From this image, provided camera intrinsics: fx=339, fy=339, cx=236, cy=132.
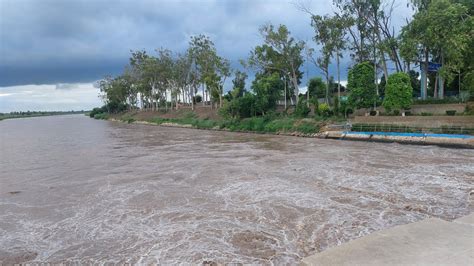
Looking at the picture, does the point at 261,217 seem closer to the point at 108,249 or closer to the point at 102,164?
the point at 108,249

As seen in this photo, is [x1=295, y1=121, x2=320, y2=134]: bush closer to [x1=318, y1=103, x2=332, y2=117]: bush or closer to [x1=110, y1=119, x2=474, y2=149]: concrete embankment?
[x1=110, y1=119, x2=474, y2=149]: concrete embankment

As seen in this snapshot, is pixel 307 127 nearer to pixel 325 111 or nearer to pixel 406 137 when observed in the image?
pixel 325 111

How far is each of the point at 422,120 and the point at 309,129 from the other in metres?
8.92

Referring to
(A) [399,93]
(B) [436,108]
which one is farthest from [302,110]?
(B) [436,108]

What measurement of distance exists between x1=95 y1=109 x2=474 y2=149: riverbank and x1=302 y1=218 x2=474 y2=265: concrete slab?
17.4 meters

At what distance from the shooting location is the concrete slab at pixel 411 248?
3.79m

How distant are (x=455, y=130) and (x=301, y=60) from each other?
21.8 m

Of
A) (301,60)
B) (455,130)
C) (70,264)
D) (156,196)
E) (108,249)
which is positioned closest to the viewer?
(70,264)

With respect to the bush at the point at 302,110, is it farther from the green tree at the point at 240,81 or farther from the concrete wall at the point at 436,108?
the green tree at the point at 240,81

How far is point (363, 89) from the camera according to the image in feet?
94.8

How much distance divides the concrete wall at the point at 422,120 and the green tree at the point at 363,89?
2.19 m

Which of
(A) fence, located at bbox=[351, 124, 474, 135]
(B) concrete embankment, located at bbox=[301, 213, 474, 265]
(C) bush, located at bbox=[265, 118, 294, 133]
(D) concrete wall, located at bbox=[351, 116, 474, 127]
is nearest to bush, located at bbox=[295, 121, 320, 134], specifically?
(C) bush, located at bbox=[265, 118, 294, 133]

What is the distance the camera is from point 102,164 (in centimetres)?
1681

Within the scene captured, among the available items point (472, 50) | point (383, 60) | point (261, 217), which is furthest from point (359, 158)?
point (383, 60)
